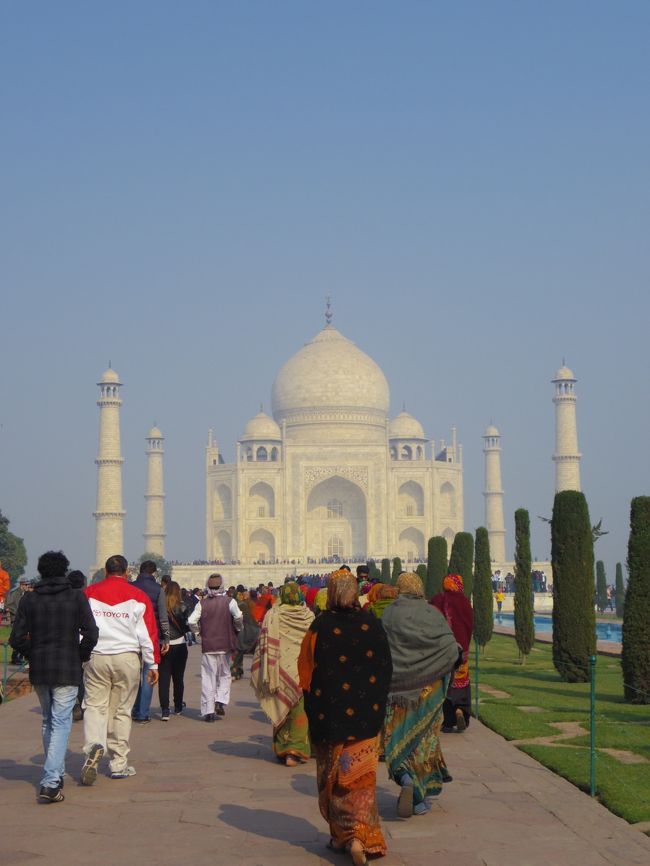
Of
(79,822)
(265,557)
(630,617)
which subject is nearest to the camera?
(79,822)

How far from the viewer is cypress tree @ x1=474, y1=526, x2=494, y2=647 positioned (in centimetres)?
2106

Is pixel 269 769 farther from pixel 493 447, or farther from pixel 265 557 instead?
pixel 493 447

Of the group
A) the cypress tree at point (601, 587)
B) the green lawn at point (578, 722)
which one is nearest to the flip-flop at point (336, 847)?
the green lawn at point (578, 722)

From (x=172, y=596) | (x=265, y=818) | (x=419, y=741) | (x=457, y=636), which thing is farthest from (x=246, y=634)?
(x=265, y=818)

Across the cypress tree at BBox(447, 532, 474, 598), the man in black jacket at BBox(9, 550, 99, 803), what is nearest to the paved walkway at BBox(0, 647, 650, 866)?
the man in black jacket at BBox(9, 550, 99, 803)

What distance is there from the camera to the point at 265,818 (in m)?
6.31

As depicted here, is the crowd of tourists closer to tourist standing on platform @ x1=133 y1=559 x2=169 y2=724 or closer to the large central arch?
tourist standing on platform @ x1=133 y1=559 x2=169 y2=724

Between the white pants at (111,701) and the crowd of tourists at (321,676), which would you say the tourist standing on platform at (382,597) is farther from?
the white pants at (111,701)

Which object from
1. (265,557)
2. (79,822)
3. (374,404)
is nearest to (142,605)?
(79,822)

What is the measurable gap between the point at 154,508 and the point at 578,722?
50.7 meters

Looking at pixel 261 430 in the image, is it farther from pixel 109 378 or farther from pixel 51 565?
pixel 51 565

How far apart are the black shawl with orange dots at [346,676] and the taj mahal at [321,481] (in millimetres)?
47706

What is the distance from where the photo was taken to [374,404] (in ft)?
198

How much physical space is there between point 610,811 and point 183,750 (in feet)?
10.8
